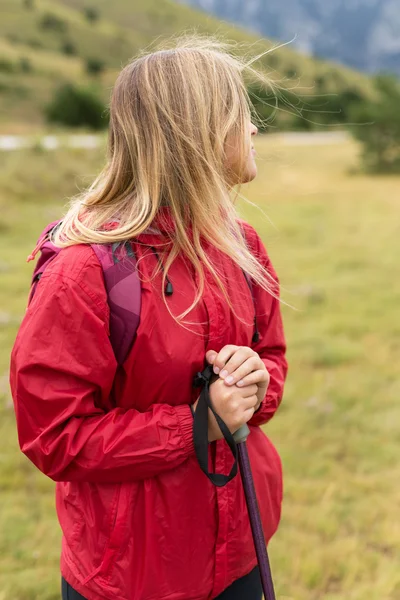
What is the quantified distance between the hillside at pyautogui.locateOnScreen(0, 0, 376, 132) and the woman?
0.53 metres

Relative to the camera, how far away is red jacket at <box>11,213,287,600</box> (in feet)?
4.25

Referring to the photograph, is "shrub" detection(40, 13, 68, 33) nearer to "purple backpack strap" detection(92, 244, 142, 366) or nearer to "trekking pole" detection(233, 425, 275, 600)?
"purple backpack strap" detection(92, 244, 142, 366)

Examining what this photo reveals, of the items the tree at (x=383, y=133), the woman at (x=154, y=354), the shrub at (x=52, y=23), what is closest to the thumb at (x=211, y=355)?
the woman at (x=154, y=354)

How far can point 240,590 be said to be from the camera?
1.64m

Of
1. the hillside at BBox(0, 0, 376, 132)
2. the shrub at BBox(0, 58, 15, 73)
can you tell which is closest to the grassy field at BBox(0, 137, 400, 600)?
the hillside at BBox(0, 0, 376, 132)

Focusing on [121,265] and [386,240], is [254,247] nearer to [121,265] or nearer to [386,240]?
[121,265]

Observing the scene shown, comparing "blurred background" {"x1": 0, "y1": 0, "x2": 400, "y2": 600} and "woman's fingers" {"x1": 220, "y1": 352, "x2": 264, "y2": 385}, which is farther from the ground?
"woman's fingers" {"x1": 220, "y1": 352, "x2": 264, "y2": 385}

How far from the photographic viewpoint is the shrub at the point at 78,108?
23625 millimetres

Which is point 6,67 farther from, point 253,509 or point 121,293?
point 253,509

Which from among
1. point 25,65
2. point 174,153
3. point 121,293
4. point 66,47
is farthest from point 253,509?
point 66,47

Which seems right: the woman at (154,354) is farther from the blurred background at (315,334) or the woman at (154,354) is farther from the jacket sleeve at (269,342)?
the blurred background at (315,334)

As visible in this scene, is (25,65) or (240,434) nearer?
(240,434)

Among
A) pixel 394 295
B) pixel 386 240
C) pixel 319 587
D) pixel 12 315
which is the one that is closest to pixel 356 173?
pixel 386 240

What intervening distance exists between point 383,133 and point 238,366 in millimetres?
17669
